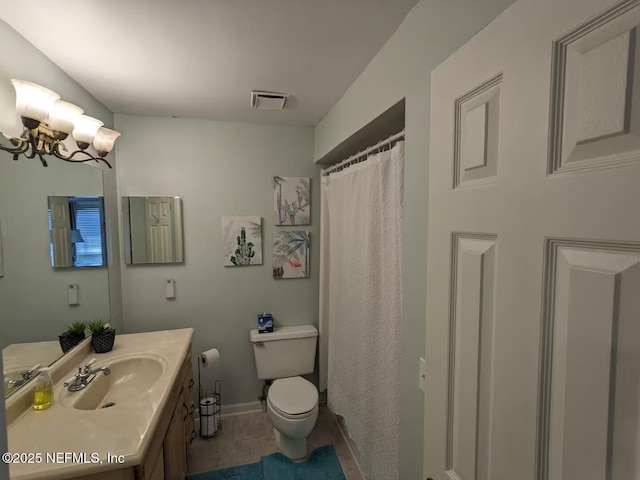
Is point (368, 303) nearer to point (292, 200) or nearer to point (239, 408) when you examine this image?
point (292, 200)

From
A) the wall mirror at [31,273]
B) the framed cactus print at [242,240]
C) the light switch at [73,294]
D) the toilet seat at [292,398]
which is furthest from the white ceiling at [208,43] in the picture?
the toilet seat at [292,398]

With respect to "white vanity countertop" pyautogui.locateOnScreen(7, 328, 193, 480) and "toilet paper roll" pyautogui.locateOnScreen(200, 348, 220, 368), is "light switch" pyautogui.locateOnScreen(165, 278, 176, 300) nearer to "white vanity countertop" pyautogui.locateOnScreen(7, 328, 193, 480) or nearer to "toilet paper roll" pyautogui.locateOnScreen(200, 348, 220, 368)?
"toilet paper roll" pyautogui.locateOnScreen(200, 348, 220, 368)

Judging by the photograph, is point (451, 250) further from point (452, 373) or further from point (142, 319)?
point (142, 319)

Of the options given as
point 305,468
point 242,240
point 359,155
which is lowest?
point 305,468

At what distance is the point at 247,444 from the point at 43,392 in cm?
138

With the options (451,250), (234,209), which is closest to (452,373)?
(451,250)

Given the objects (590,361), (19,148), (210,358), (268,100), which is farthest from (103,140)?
(590,361)

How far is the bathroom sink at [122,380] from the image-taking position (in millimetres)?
1386

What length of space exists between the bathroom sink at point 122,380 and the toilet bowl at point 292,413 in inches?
30.5

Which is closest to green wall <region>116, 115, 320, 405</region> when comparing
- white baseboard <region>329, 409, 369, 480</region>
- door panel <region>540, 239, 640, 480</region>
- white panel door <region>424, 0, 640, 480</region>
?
white baseboard <region>329, 409, 369, 480</region>

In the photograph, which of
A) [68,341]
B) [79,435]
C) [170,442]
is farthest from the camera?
[68,341]

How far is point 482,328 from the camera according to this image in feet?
2.01

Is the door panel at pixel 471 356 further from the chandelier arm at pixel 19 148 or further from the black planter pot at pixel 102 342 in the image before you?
the black planter pot at pixel 102 342

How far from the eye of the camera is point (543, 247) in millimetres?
487
